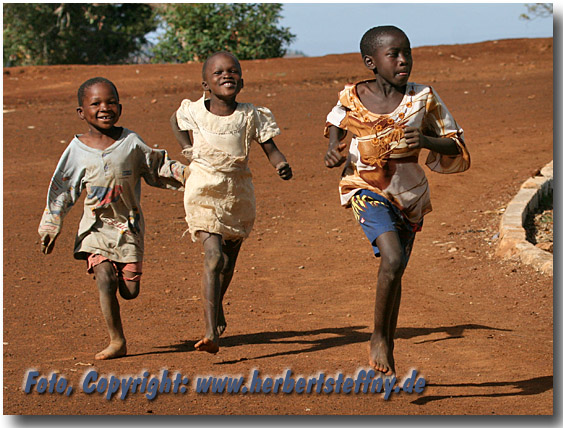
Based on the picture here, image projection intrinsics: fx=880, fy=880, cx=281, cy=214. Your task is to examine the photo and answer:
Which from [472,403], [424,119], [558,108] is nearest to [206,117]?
[424,119]

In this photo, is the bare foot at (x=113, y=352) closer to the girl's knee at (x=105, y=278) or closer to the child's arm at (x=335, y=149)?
the girl's knee at (x=105, y=278)

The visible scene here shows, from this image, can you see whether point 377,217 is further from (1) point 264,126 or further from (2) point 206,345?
(2) point 206,345

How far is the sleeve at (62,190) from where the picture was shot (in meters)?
5.49

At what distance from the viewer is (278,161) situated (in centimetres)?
535

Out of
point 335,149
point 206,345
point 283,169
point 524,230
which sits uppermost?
point 335,149

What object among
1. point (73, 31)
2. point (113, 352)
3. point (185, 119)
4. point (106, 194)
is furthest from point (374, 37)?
point (73, 31)

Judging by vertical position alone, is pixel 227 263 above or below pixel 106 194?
below

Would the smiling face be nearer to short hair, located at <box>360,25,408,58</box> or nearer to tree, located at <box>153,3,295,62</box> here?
short hair, located at <box>360,25,408,58</box>

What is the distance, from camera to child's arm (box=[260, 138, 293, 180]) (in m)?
5.28

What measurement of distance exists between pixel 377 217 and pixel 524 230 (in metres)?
3.95

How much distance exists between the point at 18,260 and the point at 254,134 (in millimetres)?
3966

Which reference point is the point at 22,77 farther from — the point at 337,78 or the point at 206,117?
the point at 206,117

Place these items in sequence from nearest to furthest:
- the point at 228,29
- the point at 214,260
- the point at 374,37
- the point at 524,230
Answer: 1. the point at 374,37
2. the point at 214,260
3. the point at 524,230
4. the point at 228,29

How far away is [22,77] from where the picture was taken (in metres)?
19.5
